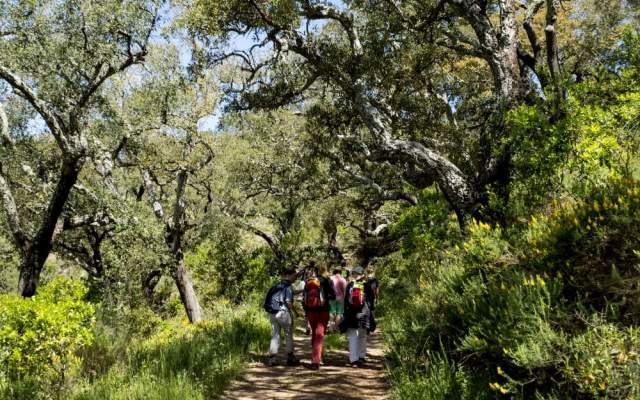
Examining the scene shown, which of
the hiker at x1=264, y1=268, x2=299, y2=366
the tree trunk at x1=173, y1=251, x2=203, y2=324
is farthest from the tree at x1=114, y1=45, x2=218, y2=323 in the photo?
the hiker at x1=264, y1=268, x2=299, y2=366

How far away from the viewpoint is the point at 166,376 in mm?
6359

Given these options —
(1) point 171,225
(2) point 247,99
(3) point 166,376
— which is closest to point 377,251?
(1) point 171,225

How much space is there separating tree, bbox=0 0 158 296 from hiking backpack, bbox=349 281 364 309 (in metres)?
7.23

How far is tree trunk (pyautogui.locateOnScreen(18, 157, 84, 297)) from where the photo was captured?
36.3 ft

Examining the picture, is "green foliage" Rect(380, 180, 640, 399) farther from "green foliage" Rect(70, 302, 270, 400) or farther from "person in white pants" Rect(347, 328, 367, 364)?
"green foliage" Rect(70, 302, 270, 400)

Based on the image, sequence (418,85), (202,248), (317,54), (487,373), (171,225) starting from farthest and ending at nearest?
(202,248) → (171,225) → (418,85) → (317,54) → (487,373)

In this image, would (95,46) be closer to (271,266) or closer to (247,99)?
(247,99)

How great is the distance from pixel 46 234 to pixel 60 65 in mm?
4043

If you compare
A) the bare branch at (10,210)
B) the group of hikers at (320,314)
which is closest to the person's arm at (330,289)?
the group of hikers at (320,314)

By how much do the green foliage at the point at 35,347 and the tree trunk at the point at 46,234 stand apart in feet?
17.3

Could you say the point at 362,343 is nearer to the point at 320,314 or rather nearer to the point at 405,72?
the point at 320,314

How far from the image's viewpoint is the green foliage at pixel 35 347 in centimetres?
586

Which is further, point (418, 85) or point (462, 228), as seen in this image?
point (418, 85)

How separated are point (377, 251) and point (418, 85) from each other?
10.1 metres
